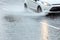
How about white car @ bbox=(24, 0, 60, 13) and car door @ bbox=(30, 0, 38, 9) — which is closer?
white car @ bbox=(24, 0, 60, 13)

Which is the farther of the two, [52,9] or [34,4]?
[34,4]

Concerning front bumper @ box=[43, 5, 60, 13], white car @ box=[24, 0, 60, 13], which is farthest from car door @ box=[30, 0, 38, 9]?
front bumper @ box=[43, 5, 60, 13]

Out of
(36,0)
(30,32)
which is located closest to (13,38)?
(30,32)

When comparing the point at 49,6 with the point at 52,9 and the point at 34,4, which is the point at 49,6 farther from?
the point at 34,4

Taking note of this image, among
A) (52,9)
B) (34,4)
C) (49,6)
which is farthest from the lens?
(34,4)

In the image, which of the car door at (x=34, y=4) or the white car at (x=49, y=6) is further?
the car door at (x=34, y=4)

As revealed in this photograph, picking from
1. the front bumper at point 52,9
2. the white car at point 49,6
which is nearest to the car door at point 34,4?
the white car at point 49,6

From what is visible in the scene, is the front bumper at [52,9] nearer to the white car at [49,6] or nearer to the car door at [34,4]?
the white car at [49,6]

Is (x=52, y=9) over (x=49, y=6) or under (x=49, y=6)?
under

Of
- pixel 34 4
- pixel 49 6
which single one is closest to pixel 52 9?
pixel 49 6

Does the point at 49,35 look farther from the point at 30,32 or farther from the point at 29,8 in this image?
the point at 29,8

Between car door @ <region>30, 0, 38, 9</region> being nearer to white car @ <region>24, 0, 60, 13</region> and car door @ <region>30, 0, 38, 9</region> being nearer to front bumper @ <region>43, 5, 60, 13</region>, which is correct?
white car @ <region>24, 0, 60, 13</region>

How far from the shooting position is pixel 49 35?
10.1m

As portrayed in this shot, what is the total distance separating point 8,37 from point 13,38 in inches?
12.9
